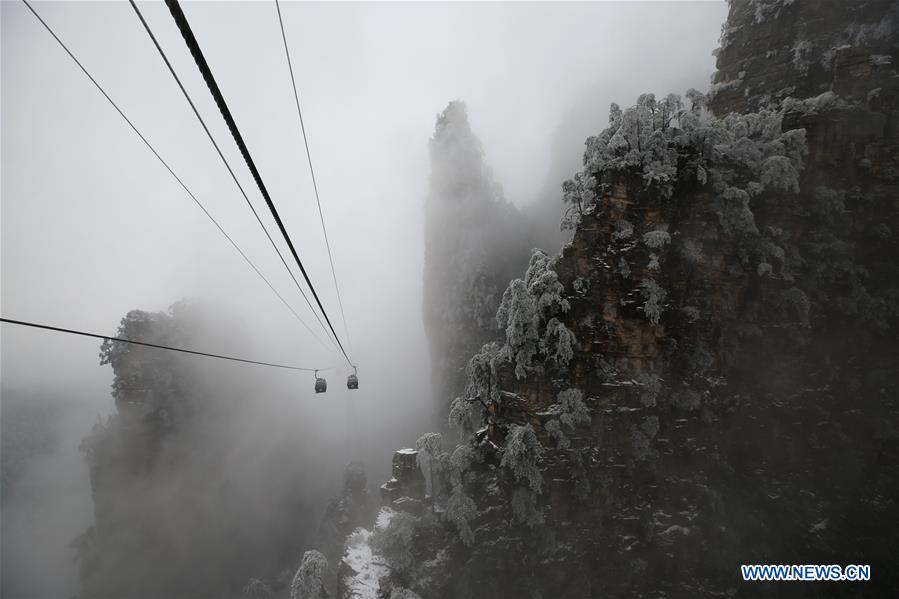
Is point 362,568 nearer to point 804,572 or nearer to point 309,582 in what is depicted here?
point 309,582

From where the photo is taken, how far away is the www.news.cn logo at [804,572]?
52.9ft

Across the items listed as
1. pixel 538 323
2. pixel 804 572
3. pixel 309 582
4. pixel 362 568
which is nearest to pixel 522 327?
pixel 538 323

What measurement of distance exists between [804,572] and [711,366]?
883 cm

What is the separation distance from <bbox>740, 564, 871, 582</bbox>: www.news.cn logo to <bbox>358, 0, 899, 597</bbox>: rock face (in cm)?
161

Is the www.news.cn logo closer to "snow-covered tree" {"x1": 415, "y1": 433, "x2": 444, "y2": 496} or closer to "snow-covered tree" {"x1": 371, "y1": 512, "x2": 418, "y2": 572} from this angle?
"snow-covered tree" {"x1": 415, "y1": 433, "x2": 444, "y2": 496}

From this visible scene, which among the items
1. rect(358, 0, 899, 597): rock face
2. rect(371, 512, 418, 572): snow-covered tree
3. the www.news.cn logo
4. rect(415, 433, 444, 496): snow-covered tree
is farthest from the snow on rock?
the www.news.cn logo

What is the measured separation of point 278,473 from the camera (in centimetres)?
4766

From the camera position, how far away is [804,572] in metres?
16.4

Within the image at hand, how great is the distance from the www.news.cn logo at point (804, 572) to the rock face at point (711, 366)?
1.61 metres

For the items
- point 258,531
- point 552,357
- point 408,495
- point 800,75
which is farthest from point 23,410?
point 800,75

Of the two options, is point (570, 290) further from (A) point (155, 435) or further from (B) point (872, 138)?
(A) point (155, 435)

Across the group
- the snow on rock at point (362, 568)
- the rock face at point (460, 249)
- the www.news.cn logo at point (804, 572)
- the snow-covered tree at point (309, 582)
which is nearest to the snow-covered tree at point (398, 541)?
the snow on rock at point (362, 568)

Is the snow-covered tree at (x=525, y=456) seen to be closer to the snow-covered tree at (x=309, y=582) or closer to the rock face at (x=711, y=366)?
the rock face at (x=711, y=366)

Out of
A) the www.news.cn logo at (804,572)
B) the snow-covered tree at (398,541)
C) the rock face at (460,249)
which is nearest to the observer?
the www.news.cn logo at (804,572)
